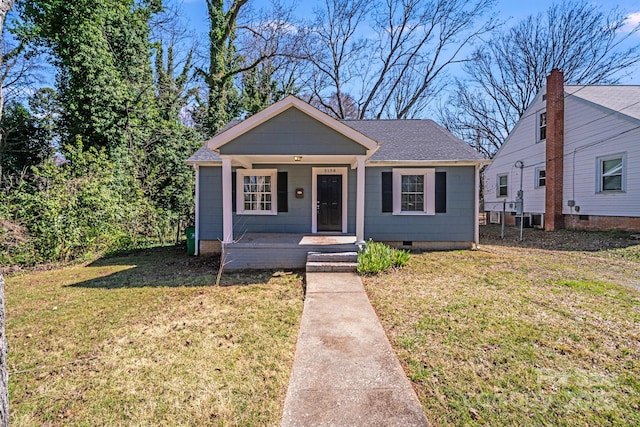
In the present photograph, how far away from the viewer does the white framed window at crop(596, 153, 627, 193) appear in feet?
33.9

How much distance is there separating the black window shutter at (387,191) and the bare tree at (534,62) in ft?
57.2

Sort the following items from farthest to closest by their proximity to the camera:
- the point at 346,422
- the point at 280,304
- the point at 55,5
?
the point at 55,5 < the point at 280,304 < the point at 346,422

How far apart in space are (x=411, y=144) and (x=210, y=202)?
6.41 meters

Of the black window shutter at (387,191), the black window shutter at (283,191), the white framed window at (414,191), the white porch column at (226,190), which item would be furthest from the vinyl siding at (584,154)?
the white porch column at (226,190)

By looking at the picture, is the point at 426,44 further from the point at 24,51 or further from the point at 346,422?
the point at 346,422

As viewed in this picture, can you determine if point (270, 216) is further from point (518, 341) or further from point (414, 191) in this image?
point (518, 341)

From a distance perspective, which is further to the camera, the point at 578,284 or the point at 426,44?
the point at 426,44

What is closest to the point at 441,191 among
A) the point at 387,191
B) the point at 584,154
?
the point at 387,191

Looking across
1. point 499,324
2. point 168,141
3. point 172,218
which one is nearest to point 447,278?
point 499,324

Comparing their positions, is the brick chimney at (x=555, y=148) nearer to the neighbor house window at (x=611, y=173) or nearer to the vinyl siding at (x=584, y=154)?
the vinyl siding at (x=584, y=154)

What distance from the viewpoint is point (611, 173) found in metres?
10.8

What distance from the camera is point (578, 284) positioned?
557 cm

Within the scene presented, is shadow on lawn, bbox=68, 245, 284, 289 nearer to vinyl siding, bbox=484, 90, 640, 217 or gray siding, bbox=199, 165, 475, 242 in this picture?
gray siding, bbox=199, 165, 475, 242

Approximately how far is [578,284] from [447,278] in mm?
2224
